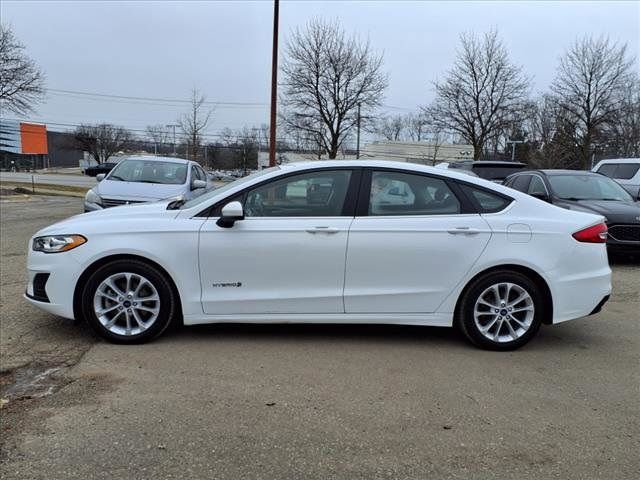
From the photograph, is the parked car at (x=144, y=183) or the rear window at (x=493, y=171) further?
the rear window at (x=493, y=171)

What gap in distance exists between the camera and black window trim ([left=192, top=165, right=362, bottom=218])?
4.51m

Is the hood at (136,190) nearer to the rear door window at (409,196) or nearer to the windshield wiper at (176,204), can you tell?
the windshield wiper at (176,204)

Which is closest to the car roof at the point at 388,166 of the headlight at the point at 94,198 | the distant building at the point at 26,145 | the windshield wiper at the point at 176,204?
the windshield wiper at the point at 176,204

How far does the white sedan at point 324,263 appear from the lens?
443 cm

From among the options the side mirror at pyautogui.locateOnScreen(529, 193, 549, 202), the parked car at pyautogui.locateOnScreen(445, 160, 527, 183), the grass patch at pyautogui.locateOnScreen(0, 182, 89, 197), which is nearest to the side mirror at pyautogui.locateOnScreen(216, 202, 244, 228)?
the side mirror at pyautogui.locateOnScreen(529, 193, 549, 202)

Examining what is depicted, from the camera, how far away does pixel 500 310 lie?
179 inches

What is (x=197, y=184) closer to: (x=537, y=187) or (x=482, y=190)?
(x=537, y=187)

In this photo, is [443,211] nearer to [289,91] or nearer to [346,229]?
[346,229]

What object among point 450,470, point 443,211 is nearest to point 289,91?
point 443,211

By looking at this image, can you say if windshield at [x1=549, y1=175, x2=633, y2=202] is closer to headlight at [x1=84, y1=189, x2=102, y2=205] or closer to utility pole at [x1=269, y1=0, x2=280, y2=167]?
headlight at [x1=84, y1=189, x2=102, y2=205]

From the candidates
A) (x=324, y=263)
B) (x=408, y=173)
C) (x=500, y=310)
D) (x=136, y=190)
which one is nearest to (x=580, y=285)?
(x=500, y=310)

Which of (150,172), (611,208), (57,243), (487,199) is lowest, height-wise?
(57,243)

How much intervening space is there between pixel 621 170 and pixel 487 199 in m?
10.8

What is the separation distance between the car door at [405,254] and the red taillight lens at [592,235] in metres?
0.79
